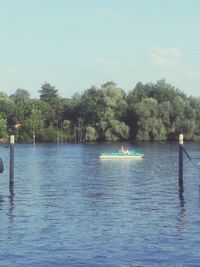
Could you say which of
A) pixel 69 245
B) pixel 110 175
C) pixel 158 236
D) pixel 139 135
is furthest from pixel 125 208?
pixel 139 135

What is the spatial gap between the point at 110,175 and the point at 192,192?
21.0 m

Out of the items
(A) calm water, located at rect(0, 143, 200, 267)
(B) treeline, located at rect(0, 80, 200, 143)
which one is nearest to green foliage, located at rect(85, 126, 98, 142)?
(B) treeline, located at rect(0, 80, 200, 143)

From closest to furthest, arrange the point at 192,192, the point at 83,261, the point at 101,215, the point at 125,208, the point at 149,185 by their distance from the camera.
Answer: the point at 83,261 < the point at 101,215 < the point at 125,208 < the point at 192,192 < the point at 149,185

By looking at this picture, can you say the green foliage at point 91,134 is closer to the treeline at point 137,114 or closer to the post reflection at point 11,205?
the treeline at point 137,114

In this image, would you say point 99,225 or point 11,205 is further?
point 11,205

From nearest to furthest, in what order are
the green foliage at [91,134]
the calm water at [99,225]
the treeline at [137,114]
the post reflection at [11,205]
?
1. the calm water at [99,225]
2. the post reflection at [11,205]
3. the treeline at [137,114]
4. the green foliage at [91,134]

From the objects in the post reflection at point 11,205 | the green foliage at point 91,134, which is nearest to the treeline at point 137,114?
the green foliage at point 91,134

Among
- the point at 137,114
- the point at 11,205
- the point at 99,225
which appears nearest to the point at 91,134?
the point at 137,114

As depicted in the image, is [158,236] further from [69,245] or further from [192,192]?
[192,192]

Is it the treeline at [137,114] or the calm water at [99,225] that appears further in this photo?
the treeline at [137,114]

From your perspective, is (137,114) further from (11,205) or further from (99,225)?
(99,225)

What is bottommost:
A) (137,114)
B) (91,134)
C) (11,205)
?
(11,205)

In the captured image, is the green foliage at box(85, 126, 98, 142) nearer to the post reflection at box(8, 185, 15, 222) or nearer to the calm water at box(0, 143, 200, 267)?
the calm water at box(0, 143, 200, 267)

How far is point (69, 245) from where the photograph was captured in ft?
84.7
